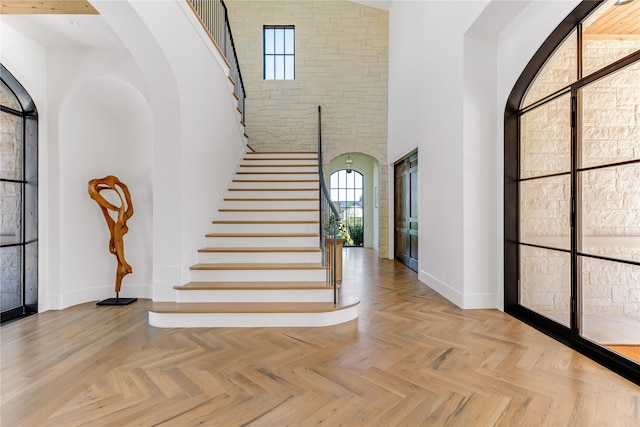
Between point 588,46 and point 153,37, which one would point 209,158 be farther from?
point 588,46

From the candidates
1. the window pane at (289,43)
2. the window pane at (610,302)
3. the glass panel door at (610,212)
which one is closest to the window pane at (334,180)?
the window pane at (289,43)

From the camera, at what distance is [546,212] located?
3.03 meters

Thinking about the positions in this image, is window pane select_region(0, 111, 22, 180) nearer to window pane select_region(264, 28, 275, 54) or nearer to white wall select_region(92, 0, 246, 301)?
white wall select_region(92, 0, 246, 301)

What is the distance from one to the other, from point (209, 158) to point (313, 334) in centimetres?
273

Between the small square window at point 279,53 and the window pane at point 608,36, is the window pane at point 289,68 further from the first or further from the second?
the window pane at point 608,36

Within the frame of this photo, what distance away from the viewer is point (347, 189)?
10273 millimetres

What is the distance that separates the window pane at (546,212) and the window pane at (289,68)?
6049 millimetres

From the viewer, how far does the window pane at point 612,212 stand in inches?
85.4

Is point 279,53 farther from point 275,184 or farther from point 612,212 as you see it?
point 612,212

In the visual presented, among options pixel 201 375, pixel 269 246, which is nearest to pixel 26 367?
pixel 201 375

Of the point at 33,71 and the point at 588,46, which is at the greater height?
the point at 33,71

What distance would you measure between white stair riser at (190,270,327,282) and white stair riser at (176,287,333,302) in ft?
0.98

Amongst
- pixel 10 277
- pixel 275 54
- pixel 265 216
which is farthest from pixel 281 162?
pixel 10 277

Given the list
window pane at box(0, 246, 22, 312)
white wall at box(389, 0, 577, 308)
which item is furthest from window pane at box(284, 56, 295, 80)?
window pane at box(0, 246, 22, 312)
